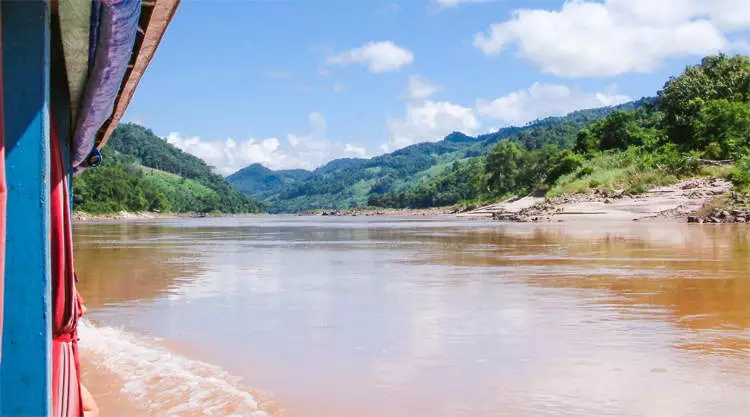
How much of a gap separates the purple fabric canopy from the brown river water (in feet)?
9.27

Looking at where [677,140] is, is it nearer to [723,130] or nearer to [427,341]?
[723,130]

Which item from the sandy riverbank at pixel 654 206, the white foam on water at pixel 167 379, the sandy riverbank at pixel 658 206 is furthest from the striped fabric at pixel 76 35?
the sandy riverbank at pixel 654 206

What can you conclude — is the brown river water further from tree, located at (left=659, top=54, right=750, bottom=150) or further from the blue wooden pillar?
tree, located at (left=659, top=54, right=750, bottom=150)

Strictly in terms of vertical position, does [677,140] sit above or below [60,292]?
above

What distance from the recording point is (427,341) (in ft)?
25.9

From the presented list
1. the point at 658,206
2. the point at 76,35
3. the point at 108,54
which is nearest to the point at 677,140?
the point at 658,206

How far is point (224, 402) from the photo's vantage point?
5.78 metres

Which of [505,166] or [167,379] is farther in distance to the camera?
[505,166]

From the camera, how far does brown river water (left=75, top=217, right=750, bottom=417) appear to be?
224 inches

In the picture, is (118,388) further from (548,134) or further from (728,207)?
(548,134)

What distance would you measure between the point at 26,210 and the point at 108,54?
0.69 m

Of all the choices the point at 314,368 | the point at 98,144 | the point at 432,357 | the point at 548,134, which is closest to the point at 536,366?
the point at 432,357

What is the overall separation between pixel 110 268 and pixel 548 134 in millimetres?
154940

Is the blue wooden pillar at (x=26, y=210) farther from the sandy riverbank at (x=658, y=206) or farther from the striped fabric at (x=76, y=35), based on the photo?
the sandy riverbank at (x=658, y=206)
